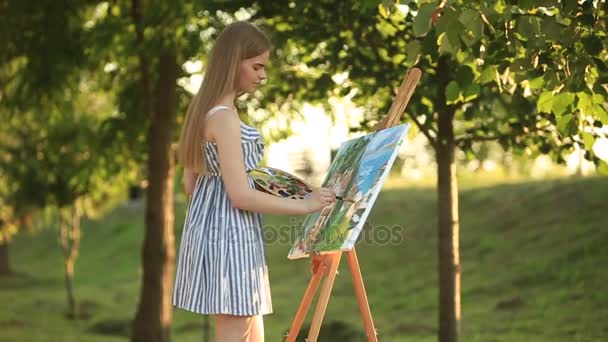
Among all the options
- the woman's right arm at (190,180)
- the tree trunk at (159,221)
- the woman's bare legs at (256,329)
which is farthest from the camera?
the tree trunk at (159,221)

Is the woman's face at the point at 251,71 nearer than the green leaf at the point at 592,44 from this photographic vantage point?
Yes

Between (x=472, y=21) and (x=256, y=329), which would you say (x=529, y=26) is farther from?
(x=256, y=329)

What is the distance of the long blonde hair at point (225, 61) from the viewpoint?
185 inches

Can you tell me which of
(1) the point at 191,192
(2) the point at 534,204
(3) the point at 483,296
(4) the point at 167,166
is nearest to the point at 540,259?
(3) the point at 483,296

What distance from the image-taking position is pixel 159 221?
11555 millimetres

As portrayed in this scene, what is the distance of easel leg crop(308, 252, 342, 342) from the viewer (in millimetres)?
5004

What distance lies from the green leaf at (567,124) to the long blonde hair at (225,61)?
172 centimetres

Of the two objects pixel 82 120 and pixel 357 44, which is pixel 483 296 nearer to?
pixel 82 120

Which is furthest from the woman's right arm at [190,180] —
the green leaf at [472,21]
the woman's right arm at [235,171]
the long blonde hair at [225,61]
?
the green leaf at [472,21]

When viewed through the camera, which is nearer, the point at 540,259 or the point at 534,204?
the point at 540,259

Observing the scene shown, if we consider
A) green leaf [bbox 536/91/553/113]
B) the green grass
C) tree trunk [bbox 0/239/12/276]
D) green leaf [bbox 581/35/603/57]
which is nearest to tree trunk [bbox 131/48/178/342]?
the green grass

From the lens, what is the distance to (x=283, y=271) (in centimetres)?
1997

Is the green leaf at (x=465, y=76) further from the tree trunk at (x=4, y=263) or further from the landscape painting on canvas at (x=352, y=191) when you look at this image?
the tree trunk at (x=4, y=263)

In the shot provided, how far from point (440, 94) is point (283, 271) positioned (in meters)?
13.5
